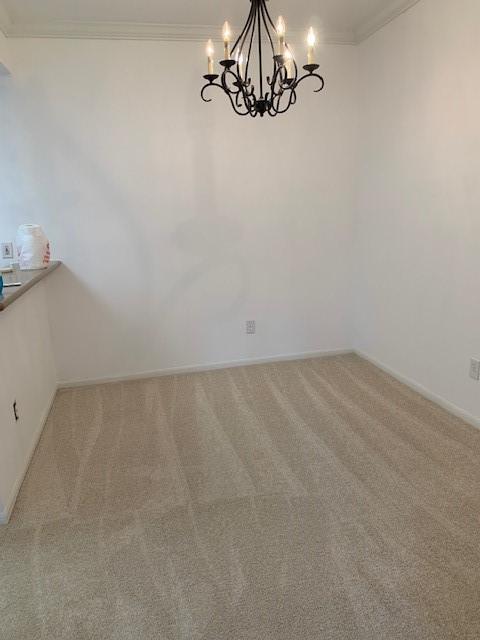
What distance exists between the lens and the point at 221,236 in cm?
363

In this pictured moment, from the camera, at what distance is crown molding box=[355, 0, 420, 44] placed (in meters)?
2.93

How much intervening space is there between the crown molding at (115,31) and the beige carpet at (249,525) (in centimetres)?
264

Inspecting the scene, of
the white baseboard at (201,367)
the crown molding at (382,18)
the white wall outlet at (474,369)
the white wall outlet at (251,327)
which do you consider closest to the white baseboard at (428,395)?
the white wall outlet at (474,369)

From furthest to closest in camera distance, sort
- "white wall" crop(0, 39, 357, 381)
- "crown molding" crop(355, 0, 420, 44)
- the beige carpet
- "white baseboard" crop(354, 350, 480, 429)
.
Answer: "white wall" crop(0, 39, 357, 381), "crown molding" crop(355, 0, 420, 44), "white baseboard" crop(354, 350, 480, 429), the beige carpet

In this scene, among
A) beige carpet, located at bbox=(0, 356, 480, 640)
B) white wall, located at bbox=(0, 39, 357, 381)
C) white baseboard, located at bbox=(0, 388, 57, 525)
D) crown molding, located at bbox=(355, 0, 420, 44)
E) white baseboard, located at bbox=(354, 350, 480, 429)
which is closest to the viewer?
beige carpet, located at bbox=(0, 356, 480, 640)

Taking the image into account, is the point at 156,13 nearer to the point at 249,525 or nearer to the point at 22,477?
the point at 22,477

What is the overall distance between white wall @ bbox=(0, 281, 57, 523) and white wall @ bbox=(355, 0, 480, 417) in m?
2.66

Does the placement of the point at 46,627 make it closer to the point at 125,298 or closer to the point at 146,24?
the point at 125,298

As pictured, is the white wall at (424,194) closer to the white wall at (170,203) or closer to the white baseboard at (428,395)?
the white baseboard at (428,395)

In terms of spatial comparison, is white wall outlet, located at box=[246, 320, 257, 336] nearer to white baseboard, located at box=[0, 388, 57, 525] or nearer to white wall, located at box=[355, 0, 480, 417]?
white wall, located at box=[355, 0, 480, 417]

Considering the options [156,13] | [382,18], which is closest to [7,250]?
[156,13]

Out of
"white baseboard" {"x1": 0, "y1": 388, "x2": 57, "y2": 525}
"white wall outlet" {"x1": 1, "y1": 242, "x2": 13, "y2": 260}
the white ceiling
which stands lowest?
"white baseboard" {"x1": 0, "y1": 388, "x2": 57, "y2": 525}

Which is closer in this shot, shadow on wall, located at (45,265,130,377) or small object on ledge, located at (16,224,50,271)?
small object on ledge, located at (16,224,50,271)

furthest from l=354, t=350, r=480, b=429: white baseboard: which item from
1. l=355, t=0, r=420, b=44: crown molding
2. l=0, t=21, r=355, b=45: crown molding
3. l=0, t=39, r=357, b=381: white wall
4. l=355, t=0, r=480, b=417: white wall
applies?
l=0, t=21, r=355, b=45: crown molding
